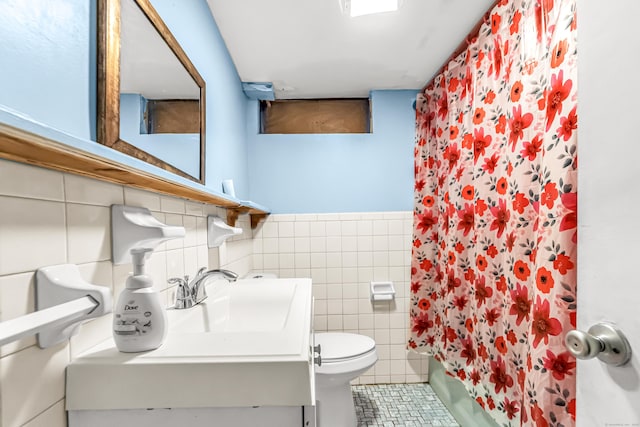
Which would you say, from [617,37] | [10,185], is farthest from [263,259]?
[617,37]

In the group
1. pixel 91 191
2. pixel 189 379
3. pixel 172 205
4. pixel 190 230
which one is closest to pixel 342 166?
pixel 190 230

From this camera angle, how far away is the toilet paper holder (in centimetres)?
235

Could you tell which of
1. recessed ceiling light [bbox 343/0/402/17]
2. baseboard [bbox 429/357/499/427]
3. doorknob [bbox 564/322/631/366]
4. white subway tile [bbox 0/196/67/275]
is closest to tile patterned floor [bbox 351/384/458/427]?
baseboard [bbox 429/357/499/427]

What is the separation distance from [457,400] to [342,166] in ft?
5.52

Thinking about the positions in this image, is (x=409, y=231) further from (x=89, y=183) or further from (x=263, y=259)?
(x=89, y=183)

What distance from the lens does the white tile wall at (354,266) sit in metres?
2.41

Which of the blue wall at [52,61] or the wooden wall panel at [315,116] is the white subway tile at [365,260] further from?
the blue wall at [52,61]

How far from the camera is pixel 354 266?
2.43 meters

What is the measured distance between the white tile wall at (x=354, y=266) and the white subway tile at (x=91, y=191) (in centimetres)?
166

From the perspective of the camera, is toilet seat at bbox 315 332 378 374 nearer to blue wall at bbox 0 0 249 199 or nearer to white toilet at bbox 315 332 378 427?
white toilet at bbox 315 332 378 427

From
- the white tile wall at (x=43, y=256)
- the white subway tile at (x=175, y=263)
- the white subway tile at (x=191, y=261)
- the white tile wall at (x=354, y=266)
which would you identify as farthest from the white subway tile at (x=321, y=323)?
the white tile wall at (x=43, y=256)

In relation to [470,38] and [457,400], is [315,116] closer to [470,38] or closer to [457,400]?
[470,38]

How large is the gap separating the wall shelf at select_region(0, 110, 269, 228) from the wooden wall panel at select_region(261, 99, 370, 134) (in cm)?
184

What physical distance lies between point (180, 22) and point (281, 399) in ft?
4.26
